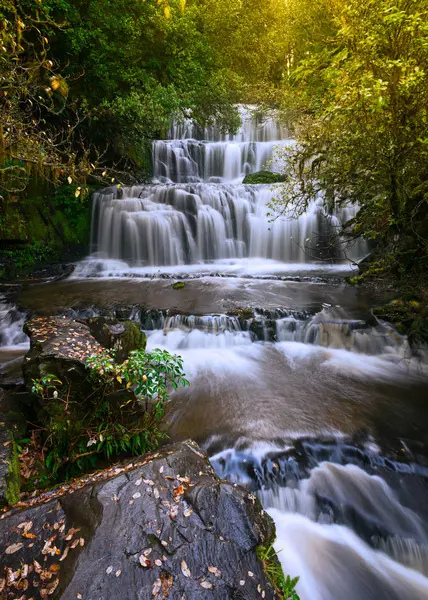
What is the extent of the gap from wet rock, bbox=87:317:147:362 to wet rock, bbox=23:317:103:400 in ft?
0.53

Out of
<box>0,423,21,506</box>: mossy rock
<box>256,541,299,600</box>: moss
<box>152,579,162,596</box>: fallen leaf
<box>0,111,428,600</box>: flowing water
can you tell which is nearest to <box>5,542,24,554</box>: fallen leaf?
<box>0,423,21,506</box>: mossy rock

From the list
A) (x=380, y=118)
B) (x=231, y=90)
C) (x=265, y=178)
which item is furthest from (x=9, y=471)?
(x=231, y=90)

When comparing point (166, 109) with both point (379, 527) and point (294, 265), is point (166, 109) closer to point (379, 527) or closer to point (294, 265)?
point (294, 265)

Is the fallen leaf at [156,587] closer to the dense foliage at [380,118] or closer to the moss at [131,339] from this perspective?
the moss at [131,339]

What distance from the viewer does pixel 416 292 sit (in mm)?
5203

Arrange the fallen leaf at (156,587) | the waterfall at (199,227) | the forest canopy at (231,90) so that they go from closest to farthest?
the fallen leaf at (156,587)
the forest canopy at (231,90)
the waterfall at (199,227)

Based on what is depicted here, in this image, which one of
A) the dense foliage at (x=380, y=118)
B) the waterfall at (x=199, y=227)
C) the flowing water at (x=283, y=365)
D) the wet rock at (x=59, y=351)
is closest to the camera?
the flowing water at (x=283, y=365)

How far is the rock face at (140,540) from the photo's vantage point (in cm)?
179

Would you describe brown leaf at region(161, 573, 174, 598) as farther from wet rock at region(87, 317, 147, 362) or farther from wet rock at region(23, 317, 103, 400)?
wet rock at region(87, 317, 147, 362)

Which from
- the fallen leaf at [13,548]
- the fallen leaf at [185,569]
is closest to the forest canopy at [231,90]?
the fallen leaf at [13,548]

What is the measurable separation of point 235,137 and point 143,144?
6.08 meters

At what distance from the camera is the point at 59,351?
356 cm

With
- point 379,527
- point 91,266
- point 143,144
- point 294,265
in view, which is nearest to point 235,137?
point 143,144

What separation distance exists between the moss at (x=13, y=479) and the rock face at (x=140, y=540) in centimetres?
30
